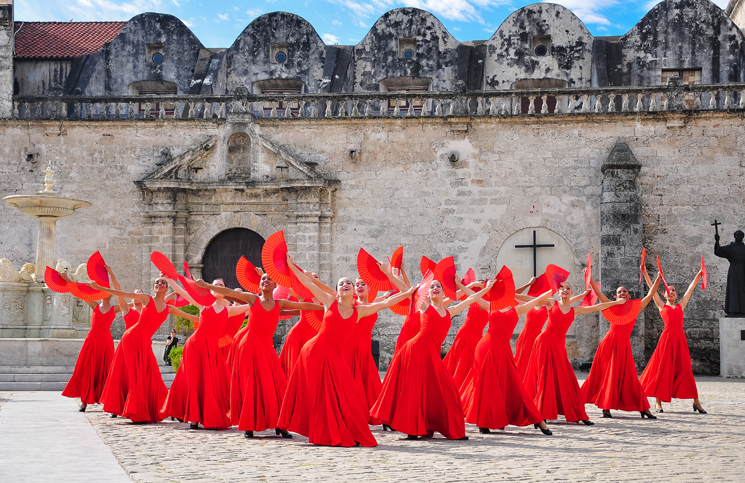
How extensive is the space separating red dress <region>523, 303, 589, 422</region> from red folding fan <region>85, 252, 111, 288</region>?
4861 millimetres

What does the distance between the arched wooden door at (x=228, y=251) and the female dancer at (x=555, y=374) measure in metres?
9.92

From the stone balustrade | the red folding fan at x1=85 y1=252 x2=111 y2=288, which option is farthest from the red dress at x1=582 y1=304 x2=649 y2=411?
the stone balustrade

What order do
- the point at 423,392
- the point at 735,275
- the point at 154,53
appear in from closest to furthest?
the point at 423,392, the point at 735,275, the point at 154,53

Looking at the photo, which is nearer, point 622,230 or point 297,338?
point 297,338

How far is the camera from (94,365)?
10352 millimetres

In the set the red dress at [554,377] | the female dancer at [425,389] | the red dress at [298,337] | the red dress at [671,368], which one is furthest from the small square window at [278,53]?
the female dancer at [425,389]

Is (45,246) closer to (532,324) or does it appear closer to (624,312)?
(532,324)

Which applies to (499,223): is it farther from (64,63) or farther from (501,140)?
(64,63)

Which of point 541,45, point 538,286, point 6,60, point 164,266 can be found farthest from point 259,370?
point 541,45

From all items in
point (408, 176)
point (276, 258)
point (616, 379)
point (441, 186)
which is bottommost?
point (616, 379)

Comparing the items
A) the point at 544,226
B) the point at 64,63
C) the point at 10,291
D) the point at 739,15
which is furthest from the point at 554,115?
the point at 64,63

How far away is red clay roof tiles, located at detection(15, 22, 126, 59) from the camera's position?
23.4m

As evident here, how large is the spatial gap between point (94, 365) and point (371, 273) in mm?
A: 3798

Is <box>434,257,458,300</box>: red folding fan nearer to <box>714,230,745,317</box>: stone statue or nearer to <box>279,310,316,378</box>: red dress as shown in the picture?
<box>279,310,316,378</box>: red dress
